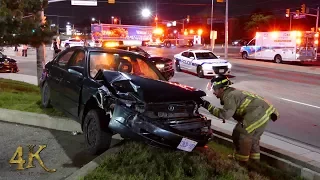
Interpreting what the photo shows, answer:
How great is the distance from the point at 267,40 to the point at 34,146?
1116 inches

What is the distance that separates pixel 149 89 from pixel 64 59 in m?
2.95

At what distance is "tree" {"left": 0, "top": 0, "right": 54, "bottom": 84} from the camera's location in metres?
9.03

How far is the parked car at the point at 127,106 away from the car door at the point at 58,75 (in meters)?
0.44

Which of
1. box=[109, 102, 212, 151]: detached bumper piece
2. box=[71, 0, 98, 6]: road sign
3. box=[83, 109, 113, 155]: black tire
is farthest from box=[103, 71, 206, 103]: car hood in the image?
box=[71, 0, 98, 6]: road sign

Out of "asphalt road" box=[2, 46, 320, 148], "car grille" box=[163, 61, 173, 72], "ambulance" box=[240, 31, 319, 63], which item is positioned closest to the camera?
"asphalt road" box=[2, 46, 320, 148]

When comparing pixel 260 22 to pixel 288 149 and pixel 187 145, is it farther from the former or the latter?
pixel 187 145

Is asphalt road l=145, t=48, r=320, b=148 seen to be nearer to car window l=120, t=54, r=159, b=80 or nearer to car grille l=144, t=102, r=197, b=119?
car window l=120, t=54, r=159, b=80

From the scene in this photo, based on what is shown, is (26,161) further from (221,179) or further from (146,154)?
(221,179)

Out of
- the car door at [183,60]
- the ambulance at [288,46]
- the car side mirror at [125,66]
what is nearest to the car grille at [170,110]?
the car side mirror at [125,66]

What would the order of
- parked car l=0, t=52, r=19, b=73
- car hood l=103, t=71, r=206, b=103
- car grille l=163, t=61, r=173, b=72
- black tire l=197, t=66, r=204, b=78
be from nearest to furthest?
1. car hood l=103, t=71, r=206, b=103
2. car grille l=163, t=61, r=173, b=72
3. black tire l=197, t=66, r=204, b=78
4. parked car l=0, t=52, r=19, b=73

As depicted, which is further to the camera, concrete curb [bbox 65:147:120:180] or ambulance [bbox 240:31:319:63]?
ambulance [bbox 240:31:319:63]

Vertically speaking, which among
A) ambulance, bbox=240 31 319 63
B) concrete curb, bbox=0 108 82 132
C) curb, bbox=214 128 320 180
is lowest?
curb, bbox=214 128 320 180

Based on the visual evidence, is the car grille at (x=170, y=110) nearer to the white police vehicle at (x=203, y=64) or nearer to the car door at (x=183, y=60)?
the white police vehicle at (x=203, y=64)

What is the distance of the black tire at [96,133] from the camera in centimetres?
532
